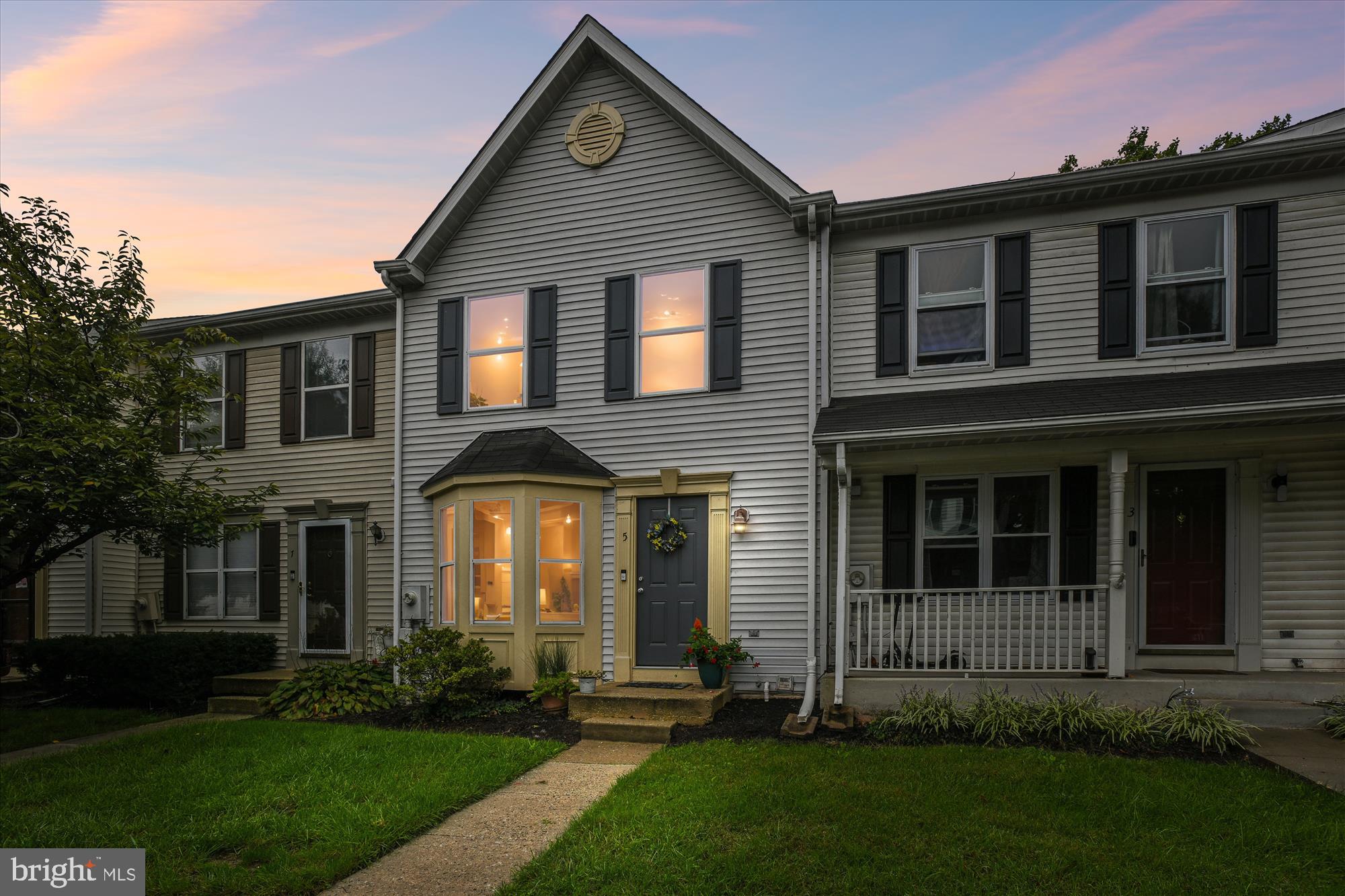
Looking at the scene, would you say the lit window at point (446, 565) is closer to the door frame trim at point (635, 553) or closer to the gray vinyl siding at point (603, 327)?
the gray vinyl siding at point (603, 327)

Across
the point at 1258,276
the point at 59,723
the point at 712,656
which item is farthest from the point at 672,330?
the point at 59,723

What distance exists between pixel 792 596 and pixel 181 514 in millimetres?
6710

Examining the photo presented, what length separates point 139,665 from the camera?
9750 mm

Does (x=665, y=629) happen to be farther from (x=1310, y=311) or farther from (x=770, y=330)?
(x=1310, y=311)

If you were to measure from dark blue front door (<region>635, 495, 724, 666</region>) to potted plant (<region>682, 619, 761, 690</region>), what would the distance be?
510 mm

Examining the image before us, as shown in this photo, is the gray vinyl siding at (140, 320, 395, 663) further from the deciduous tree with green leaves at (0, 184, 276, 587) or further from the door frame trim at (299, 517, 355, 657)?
the deciduous tree with green leaves at (0, 184, 276, 587)

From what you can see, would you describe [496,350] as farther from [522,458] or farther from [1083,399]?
[1083,399]

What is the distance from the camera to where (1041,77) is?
11961 mm

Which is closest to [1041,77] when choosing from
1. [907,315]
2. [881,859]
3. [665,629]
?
[907,315]

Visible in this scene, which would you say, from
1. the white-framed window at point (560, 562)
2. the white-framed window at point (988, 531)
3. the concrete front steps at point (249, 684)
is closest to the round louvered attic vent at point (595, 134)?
the white-framed window at point (560, 562)

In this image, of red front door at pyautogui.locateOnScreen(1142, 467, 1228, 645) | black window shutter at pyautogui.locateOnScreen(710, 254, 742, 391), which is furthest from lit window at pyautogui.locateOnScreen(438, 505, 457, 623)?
red front door at pyautogui.locateOnScreen(1142, 467, 1228, 645)

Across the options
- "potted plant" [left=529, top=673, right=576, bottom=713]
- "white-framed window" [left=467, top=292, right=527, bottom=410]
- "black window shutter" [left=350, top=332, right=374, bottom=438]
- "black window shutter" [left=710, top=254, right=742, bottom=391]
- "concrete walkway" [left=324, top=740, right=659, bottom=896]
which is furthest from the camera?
"black window shutter" [left=350, top=332, right=374, bottom=438]

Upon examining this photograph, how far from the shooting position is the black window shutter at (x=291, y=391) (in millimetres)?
11531

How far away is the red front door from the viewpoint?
25.3 ft
